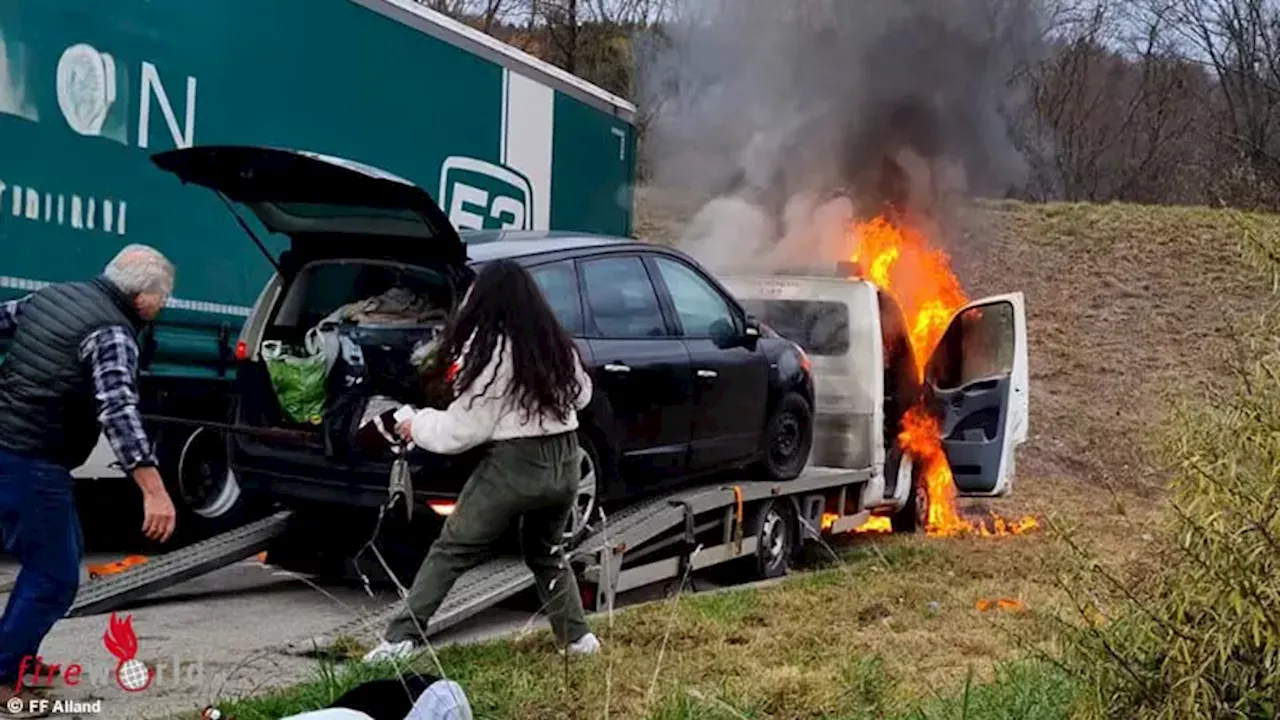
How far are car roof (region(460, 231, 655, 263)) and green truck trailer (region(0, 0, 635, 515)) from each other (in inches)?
73.5

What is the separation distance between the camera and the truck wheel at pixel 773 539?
7762 millimetres

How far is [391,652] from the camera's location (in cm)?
488

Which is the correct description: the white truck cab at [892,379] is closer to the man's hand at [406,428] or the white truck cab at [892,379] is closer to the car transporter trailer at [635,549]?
the car transporter trailer at [635,549]

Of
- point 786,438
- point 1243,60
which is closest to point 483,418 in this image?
point 786,438

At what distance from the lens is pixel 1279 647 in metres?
2.96

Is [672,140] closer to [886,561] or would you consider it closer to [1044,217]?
[886,561]

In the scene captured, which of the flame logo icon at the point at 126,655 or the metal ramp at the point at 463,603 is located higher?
the metal ramp at the point at 463,603

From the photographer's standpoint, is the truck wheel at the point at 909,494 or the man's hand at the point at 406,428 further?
the truck wheel at the point at 909,494

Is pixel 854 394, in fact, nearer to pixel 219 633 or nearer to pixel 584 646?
pixel 584 646

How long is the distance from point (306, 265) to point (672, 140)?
8.69m

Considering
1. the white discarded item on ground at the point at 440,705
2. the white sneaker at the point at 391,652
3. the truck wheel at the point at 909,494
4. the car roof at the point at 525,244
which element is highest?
the car roof at the point at 525,244

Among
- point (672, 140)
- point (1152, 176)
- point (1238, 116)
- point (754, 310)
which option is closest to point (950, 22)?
point (672, 140)

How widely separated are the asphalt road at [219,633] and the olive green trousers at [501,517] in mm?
316

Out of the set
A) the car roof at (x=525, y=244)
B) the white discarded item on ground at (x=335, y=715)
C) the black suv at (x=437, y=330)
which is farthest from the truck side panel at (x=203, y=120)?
the white discarded item on ground at (x=335, y=715)
